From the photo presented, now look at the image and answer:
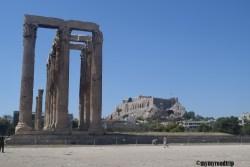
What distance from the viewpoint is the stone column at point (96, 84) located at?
62.1m

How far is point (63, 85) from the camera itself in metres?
60.2

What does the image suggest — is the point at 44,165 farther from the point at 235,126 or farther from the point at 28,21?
the point at 235,126

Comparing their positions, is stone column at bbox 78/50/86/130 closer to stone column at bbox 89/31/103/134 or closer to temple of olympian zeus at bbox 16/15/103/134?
temple of olympian zeus at bbox 16/15/103/134

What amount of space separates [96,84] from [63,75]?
189 inches

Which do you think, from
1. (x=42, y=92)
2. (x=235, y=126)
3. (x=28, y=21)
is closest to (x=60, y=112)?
(x=28, y=21)

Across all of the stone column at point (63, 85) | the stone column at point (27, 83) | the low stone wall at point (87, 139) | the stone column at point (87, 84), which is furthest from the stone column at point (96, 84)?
the stone column at point (27, 83)

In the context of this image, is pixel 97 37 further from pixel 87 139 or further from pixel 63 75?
pixel 87 139

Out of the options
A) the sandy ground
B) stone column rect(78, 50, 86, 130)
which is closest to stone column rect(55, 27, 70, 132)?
stone column rect(78, 50, 86, 130)

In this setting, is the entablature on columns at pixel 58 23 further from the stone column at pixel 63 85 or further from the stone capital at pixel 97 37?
the stone column at pixel 63 85

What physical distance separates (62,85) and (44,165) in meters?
38.5

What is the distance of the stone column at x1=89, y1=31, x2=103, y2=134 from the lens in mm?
62062

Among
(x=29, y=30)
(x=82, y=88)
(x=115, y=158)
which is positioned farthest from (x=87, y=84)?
(x=115, y=158)

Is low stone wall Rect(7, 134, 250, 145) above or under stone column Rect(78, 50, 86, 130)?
under

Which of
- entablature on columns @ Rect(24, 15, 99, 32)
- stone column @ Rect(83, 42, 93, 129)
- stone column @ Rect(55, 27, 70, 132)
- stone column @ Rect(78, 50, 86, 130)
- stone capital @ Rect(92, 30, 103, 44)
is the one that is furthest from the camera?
stone column @ Rect(78, 50, 86, 130)
